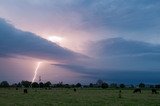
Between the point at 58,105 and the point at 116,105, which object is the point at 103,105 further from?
the point at 58,105

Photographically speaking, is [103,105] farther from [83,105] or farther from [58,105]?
[58,105]

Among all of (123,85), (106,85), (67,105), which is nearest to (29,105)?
(67,105)

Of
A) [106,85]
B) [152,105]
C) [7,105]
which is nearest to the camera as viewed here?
[7,105]

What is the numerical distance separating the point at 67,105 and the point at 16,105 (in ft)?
17.1

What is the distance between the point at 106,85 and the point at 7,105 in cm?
15238

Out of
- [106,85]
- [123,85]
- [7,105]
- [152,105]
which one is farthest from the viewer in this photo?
[123,85]

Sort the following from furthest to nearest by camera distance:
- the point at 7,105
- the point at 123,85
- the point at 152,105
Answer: the point at 123,85, the point at 152,105, the point at 7,105

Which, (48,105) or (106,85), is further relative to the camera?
(106,85)

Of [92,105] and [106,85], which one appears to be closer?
[92,105]

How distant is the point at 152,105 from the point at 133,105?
2.17 meters

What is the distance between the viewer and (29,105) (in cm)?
3444

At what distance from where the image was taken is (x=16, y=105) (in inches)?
1350

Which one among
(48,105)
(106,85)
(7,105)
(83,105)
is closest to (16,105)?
(7,105)

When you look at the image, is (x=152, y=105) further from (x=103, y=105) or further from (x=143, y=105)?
(x=103, y=105)
